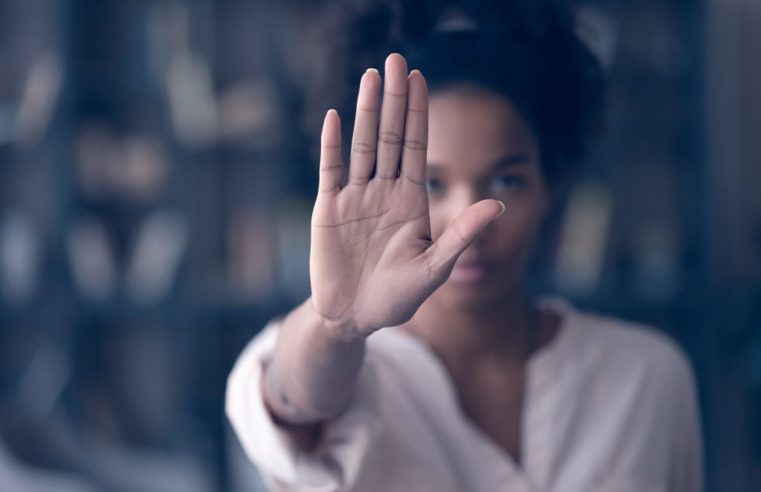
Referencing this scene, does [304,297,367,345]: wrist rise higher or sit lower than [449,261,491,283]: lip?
lower

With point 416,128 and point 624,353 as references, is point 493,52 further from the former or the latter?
point 624,353

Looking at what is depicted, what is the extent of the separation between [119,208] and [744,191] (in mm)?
1409

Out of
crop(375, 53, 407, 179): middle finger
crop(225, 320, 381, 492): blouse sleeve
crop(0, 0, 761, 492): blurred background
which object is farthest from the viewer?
crop(0, 0, 761, 492): blurred background

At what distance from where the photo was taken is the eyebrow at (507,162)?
334 millimetres

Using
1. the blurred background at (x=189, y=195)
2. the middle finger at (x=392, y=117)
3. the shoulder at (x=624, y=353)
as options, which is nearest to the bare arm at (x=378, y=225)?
the middle finger at (x=392, y=117)

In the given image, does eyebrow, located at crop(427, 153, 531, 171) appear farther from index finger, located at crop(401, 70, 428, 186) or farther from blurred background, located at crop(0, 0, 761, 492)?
blurred background, located at crop(0, 0, 761, 492)

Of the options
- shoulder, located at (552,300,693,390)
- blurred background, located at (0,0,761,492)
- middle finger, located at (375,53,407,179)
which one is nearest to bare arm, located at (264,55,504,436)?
middle finger, located at (375,53,407,179)

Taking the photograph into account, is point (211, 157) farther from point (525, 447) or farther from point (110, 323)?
point (525, 447)

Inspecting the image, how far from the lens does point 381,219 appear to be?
335 millimetres

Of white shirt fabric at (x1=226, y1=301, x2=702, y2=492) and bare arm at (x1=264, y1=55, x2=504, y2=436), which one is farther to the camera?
white shirt fabric at (x1=226, y1=301, x2=702, y2=492)

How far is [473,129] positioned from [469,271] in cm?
6

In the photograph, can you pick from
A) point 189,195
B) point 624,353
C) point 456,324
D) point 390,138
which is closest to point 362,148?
point 390,138

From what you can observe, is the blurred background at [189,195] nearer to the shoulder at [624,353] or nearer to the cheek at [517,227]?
the shoulder at [624,353]

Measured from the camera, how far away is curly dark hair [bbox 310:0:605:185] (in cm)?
35
